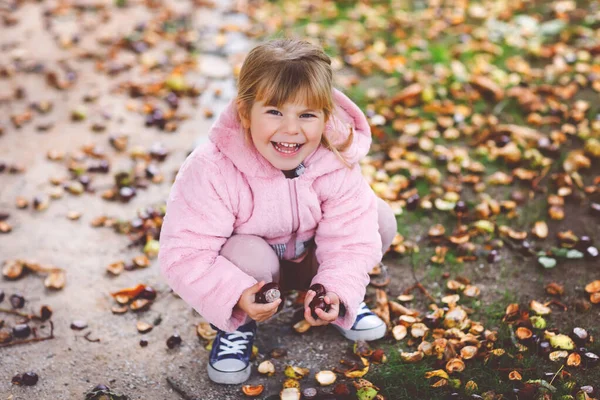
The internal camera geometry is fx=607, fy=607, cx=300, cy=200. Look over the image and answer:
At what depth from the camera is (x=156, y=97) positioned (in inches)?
188

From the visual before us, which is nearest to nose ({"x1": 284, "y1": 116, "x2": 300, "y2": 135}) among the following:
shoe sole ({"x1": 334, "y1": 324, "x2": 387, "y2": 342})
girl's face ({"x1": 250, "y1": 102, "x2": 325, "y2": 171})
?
girl's face ({"x1": 250, "y1": 102, "x2": 325, "y2": 171})

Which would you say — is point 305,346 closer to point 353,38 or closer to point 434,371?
point 434,371

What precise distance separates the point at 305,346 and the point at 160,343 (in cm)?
66

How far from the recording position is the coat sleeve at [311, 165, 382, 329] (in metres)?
2.45

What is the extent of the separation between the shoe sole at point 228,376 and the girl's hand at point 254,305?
379mm

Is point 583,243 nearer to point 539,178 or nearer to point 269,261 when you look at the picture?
point 539,178

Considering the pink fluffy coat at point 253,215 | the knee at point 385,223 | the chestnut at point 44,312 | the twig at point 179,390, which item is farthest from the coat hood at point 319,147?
the chestnut at point 44,312

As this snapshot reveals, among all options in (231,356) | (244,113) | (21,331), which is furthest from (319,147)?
(21,331)

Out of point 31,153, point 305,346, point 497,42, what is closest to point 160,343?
point 305,346

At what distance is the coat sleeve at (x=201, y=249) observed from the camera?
7.66ft

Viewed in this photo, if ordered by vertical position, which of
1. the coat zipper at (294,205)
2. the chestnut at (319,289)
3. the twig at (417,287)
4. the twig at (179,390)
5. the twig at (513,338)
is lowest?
the twig at (417,287)

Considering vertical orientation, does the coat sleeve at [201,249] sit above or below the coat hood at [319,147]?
below

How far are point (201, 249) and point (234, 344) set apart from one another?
18.7 inches

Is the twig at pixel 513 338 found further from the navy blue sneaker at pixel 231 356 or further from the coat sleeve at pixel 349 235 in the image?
the navy blue sneaker at pixel 231 356
